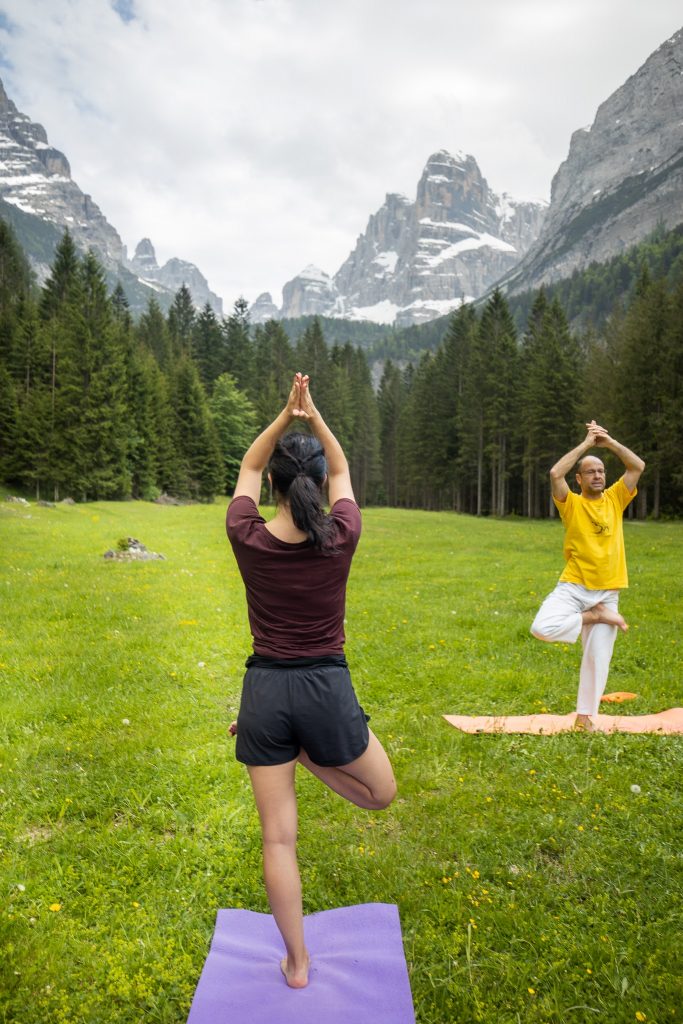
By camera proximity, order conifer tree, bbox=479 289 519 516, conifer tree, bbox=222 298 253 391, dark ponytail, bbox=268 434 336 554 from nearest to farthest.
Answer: dark ponytail, bbox=268 434 336 554, conifer tree, bbox=479 289 519 516, conifer tree, bbox=222 298 253 391

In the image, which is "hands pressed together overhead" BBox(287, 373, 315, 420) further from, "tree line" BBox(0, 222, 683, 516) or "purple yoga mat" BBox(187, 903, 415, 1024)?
"tree line" BBox(0, 222, 683, 516)

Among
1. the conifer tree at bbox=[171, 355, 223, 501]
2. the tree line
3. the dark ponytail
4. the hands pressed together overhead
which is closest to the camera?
the dark ponytail

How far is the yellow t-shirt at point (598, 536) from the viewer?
697 cm

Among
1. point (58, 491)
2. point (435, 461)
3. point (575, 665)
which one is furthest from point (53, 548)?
point (435, 461)

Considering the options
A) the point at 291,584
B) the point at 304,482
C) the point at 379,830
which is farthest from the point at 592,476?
the point at 291,584

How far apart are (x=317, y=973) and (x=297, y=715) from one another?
1.82m

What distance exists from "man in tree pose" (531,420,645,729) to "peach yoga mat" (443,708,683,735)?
0.26 metres

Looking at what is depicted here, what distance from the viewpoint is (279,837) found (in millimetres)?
3174

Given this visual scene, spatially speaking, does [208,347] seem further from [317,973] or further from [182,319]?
[317,973]

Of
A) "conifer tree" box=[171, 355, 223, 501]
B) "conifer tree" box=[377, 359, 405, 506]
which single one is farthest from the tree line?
"conifer tree" box=[377, 359, 405, 506]

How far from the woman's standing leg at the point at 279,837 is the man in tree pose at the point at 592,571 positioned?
4385 millimetres

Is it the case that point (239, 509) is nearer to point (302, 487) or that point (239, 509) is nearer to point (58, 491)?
point (302, 487)

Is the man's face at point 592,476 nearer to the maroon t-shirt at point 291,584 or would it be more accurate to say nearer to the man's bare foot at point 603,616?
the man's bare foot at point 603,616

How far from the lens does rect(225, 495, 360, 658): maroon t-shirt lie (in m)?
3.19
